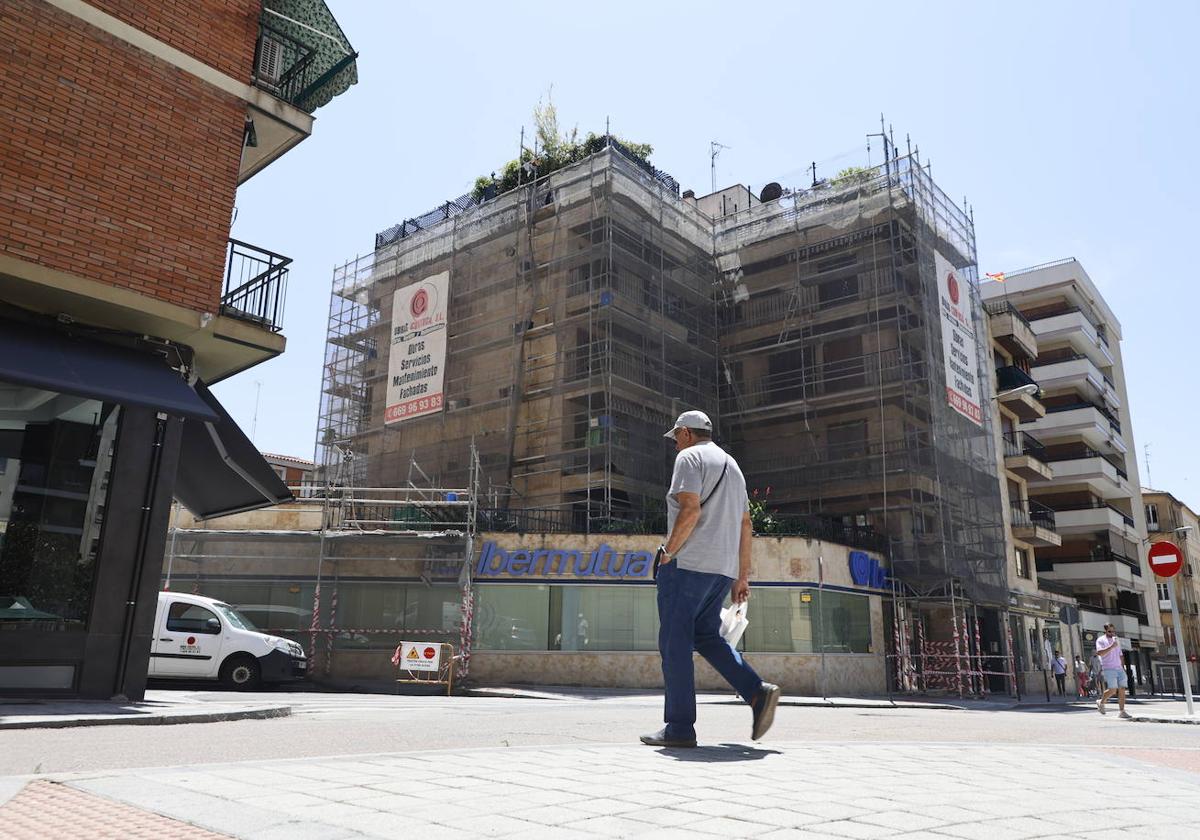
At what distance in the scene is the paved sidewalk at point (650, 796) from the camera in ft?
9.11

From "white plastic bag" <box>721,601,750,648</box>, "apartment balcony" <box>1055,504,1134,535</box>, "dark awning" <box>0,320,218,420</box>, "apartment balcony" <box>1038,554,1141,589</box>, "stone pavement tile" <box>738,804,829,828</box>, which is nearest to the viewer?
"stone pavement tile" <box>738,804,829,828</box>

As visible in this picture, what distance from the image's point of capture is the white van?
619 inches

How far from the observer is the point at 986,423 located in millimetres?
31609

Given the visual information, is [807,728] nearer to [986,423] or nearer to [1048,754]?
[1048,754]

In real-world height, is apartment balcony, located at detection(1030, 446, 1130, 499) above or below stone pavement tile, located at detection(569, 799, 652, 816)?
above

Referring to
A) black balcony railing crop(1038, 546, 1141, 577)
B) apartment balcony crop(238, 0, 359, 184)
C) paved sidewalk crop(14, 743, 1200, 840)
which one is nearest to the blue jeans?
paved sidewalk crop(14, 743, 1200, 840)

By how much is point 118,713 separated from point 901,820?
23.9 ft

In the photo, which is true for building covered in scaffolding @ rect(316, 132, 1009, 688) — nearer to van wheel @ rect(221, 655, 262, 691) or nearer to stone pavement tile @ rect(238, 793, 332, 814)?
van wheel @ rect(221, 655, 262, 691)

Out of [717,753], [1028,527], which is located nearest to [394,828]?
[717,753]

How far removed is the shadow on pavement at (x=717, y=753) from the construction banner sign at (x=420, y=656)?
14177mm

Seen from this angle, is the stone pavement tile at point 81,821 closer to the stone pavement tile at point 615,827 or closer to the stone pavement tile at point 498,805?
the stone pavement tile at point 498,805

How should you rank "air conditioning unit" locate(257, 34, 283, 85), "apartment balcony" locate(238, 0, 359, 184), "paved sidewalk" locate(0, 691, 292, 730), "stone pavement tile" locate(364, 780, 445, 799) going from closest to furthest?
"stone pavement tile" locate(364, 780, 445, 799), "paved sidewalk" locate(0, 691, 292, 730), "apartment balcony" locate(238, 0, 359, 184), "air conditioning unit" locate(257, 34, 283, 85)

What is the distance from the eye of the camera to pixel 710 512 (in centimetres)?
534

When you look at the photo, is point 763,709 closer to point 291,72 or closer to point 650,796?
point 650,796
